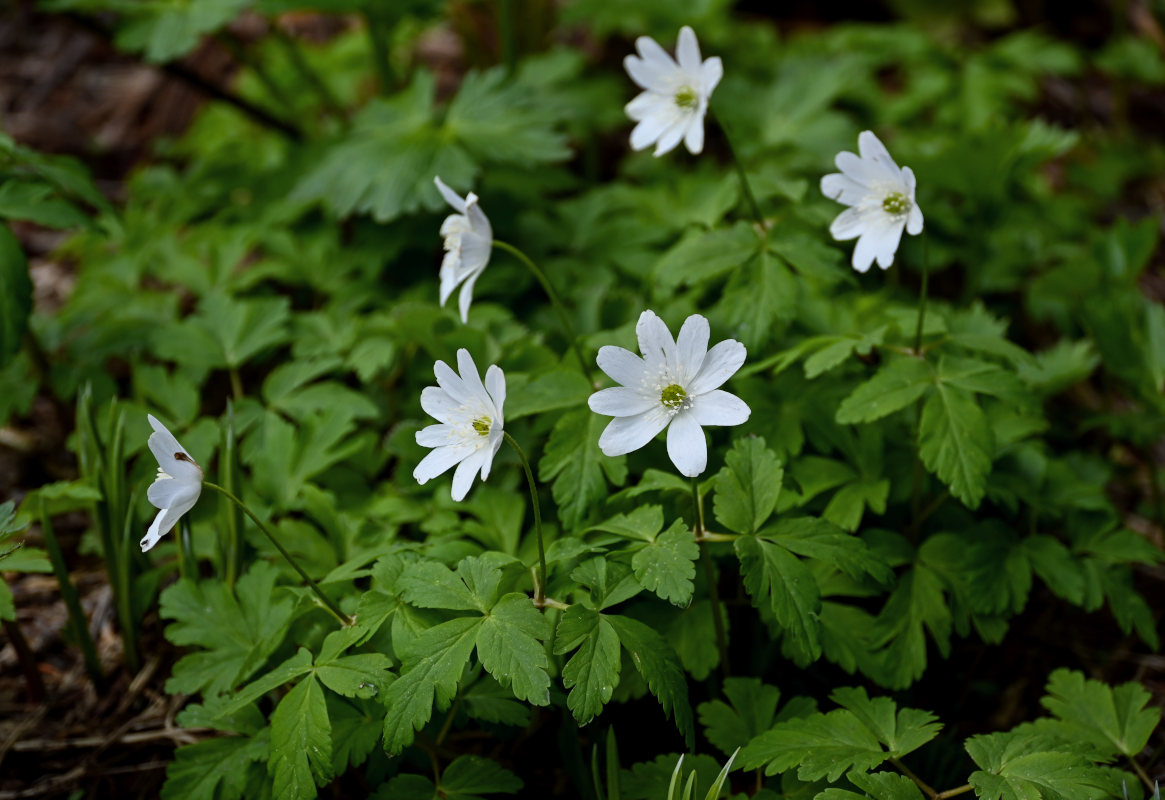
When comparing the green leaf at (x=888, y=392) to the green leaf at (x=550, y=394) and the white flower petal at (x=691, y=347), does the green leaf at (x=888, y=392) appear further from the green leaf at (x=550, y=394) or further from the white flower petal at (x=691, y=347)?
the green leaf at (x=550, y=394)

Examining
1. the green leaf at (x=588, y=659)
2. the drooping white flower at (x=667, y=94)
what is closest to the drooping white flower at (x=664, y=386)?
the green leaf at (x=588, y=659)

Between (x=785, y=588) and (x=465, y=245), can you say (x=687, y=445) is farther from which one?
(x=465, y=245)

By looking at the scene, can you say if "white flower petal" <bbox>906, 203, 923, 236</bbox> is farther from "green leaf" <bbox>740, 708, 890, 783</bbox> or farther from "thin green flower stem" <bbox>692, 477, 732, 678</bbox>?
"green leaf" <bbox>740, 708, 890, 783</bbox>

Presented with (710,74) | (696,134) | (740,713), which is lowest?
(740,713)

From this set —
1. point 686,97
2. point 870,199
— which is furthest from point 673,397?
point 686,97

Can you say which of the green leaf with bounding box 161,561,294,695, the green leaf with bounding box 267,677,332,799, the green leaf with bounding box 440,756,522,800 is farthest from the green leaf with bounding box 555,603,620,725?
the green leaf with bounding box 161,561,294,695

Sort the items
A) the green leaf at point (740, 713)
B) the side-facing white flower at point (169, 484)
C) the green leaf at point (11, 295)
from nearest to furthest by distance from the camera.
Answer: the side-facing white flower at point (169, 484) < the green leaf at point (740, 713) < the green leaf at point (11, 295)
